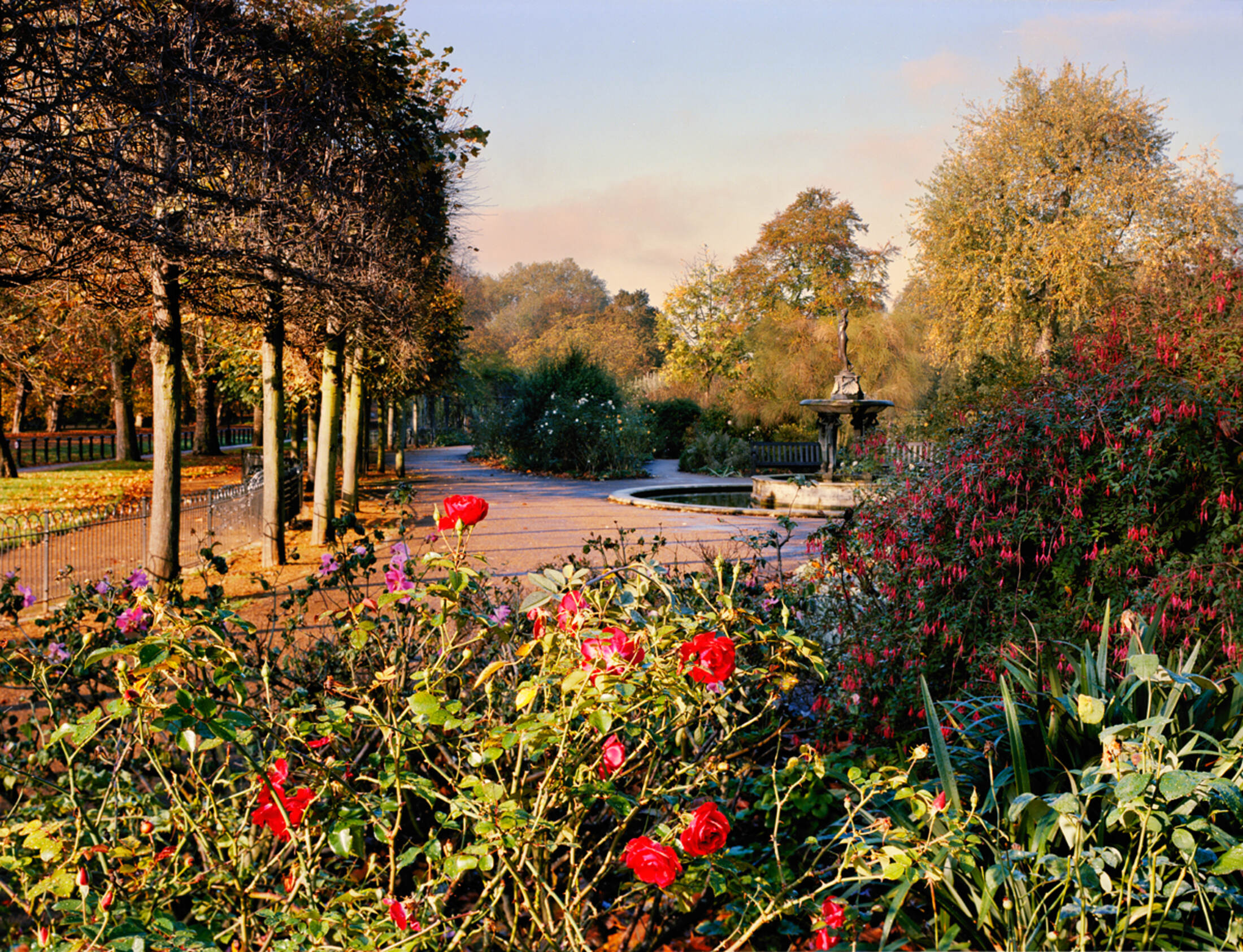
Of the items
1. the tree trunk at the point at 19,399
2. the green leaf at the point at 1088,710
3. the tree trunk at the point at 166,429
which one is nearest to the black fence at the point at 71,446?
the tree trunk at the point at 19,399

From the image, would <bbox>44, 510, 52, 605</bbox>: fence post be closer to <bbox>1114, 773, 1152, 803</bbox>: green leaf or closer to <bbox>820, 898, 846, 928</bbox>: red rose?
<bbox>820, 898, 846, 928</bbox>: red rose

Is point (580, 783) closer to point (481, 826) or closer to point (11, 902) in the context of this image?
point (481, 826)

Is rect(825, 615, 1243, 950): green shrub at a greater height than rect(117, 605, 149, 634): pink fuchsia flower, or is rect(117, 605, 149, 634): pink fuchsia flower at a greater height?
rect(117, 605, 149, 634): pink fuchsia flower

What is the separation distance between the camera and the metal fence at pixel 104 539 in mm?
8781

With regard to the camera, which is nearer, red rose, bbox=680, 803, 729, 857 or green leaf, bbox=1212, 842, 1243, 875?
red rose, bbox=680, 803, 729, 857

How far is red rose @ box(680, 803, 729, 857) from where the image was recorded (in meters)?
1.71

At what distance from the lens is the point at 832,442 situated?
18.8 metres

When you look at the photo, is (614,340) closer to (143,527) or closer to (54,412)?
(54,412)

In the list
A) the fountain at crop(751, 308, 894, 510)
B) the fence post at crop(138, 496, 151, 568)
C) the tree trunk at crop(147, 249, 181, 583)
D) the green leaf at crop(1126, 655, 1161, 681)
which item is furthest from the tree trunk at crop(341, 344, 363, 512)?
the green leaf at crop(1126, 655, 1161, 681)

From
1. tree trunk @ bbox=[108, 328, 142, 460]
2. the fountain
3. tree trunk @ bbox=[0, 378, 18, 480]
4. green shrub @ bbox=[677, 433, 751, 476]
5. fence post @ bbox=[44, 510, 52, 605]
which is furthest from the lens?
green shrub @ bbox=[677, 433, 751, 476]

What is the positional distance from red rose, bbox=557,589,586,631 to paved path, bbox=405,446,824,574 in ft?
10.9

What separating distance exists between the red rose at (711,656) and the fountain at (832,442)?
14.2 m

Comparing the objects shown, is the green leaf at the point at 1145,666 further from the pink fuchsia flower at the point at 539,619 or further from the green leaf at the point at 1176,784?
the pink fuchsia flower at the point at 539,619

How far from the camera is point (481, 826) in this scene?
183 centimetres
